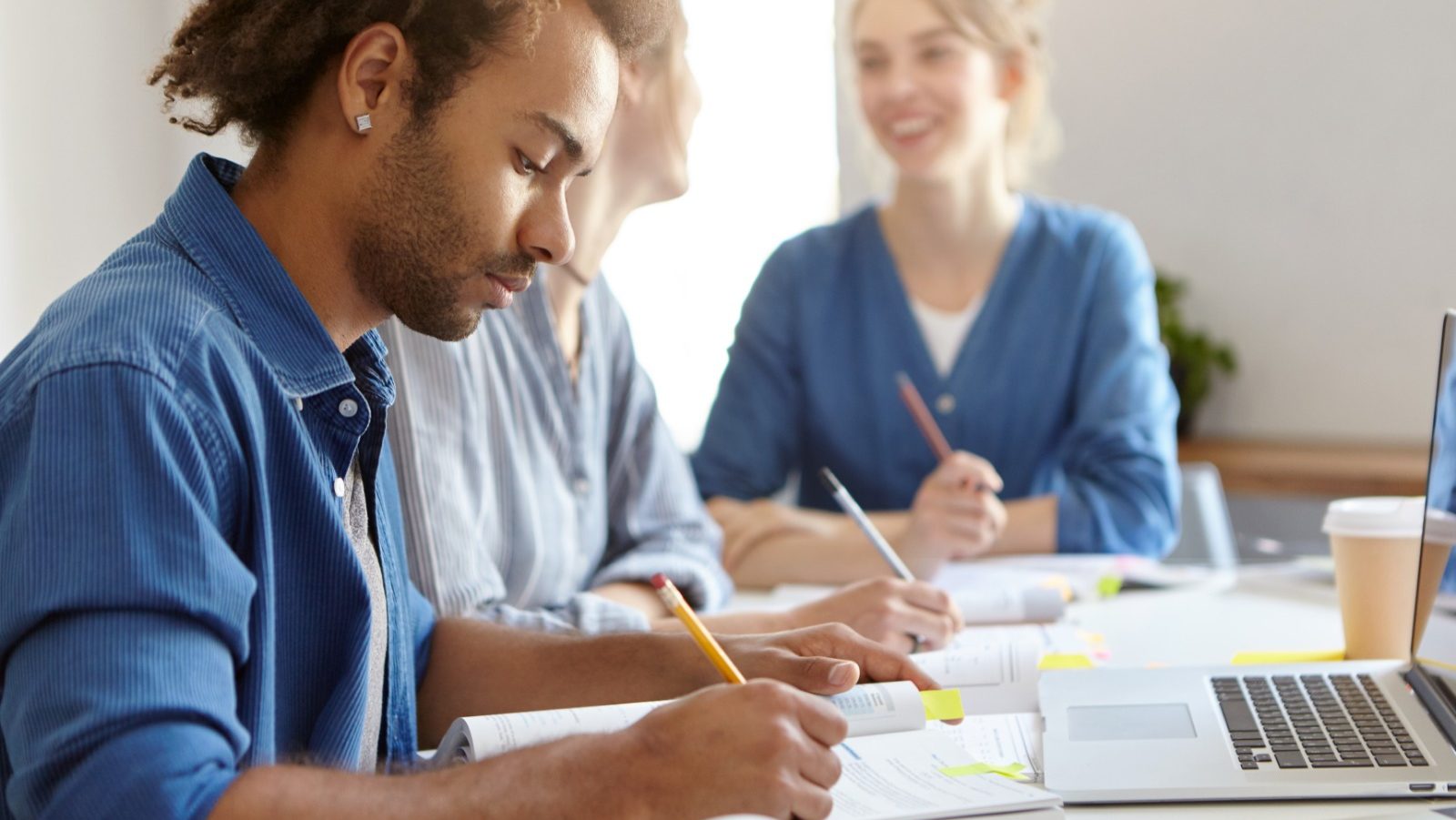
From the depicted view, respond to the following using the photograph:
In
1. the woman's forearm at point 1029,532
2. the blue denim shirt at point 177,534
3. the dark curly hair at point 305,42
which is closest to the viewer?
the blue denim shirt at point 177,534

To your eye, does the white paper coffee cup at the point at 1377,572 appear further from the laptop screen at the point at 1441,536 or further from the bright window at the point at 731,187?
the bright window at the point at 731,187

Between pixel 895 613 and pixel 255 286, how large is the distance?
0.70 meters

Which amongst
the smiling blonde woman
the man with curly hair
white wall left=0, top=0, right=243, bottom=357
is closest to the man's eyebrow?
the man with curly hair

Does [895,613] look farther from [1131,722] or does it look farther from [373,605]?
[373,605]

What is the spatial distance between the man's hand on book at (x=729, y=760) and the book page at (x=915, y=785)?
82mm

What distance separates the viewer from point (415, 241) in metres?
1.00

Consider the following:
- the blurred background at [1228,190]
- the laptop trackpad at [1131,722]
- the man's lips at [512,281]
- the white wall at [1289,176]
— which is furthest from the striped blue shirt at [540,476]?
the white wall at [1289,176]

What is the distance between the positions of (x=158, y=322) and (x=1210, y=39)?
9.58 ft

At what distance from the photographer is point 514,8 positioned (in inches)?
39.4

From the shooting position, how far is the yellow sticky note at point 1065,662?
4.50 ft

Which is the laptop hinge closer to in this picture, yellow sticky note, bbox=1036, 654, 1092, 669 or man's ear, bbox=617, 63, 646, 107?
yellow sticky note, bbox=1036, 654, 1092, 669

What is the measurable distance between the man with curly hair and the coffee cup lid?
58 centimetres

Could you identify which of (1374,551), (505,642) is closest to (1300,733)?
(1374,551)

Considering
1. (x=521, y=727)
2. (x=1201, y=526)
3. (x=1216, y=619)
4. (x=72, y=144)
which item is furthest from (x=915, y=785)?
(x=72, y=144)
